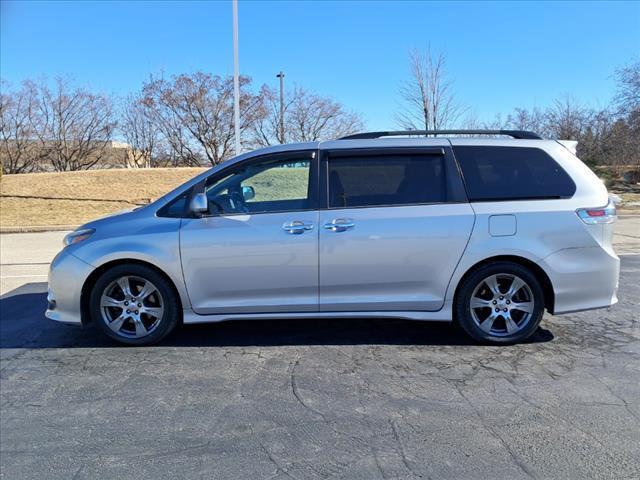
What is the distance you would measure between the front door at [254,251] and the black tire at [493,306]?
131cm

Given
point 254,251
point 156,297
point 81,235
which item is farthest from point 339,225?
point 81,235

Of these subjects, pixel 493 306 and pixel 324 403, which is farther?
pixel 493 306

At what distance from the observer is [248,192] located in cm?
457

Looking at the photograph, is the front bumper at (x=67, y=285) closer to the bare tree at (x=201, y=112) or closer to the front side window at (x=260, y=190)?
the front side window at (x=260, y=190)

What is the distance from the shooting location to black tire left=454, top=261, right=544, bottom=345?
14.2ft

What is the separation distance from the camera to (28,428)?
3.22 meters

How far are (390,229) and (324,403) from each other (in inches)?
62.4

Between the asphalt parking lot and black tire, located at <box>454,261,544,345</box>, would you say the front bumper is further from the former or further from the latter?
black tire, located at <box>454,261,544,345</box>

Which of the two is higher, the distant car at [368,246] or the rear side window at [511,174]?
the rear side window at [511,174]

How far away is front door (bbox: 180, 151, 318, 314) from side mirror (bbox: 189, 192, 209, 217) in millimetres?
60

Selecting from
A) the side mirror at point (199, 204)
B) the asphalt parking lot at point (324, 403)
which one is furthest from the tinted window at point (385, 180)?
the asphalt parking lot at point (324, 403)

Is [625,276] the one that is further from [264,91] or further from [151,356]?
[264,91]

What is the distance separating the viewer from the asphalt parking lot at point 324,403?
2.76 m

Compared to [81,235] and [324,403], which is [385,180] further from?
[81,235]
